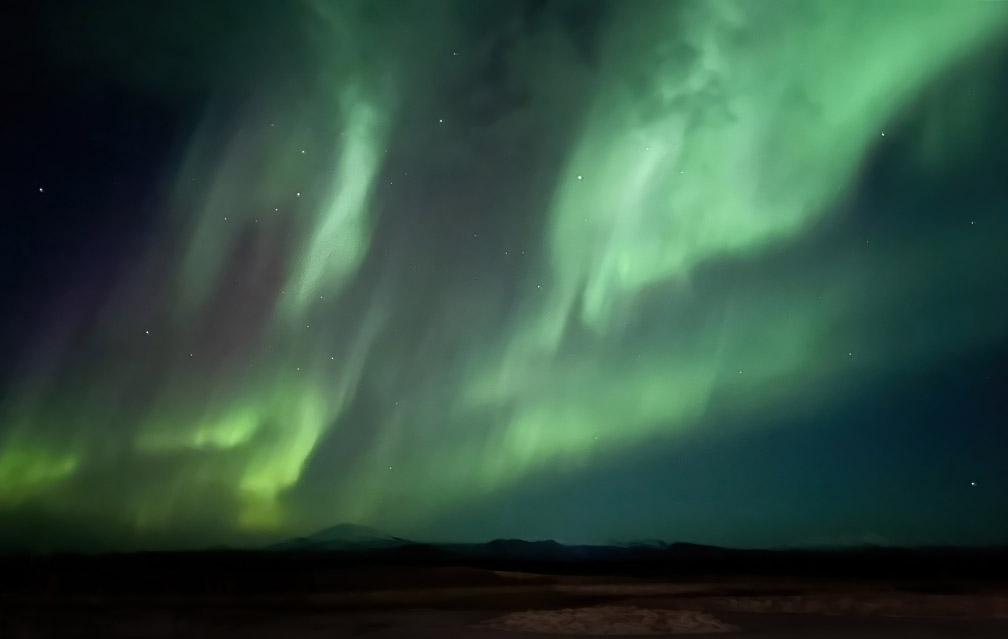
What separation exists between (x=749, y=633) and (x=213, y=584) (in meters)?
3.59

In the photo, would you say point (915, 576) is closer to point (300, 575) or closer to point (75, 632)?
point (300, 575)

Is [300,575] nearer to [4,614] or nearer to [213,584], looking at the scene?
[213,584]

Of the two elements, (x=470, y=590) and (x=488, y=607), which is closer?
(x=488, y=607)

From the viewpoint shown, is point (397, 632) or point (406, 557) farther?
point (406, 557)

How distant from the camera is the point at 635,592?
4500 millimetres

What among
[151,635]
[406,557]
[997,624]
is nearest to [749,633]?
[997,624]

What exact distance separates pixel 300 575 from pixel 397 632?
186cm

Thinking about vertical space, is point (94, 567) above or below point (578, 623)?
above

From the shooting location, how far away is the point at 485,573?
17.0 ft

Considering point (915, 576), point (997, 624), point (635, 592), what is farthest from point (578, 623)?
point (915, 576)

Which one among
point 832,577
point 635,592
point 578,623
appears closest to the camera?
point 578,623

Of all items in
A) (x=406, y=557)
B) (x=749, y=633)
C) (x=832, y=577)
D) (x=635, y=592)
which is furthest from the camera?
(x=406, y=557)

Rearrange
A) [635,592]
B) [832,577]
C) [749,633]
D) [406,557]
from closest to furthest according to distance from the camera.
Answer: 1. [749,633]
2. [635,592]
3. [832,577]
4. [406,557]

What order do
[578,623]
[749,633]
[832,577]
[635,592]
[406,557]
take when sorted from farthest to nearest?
1. [406,557]
2. [832,577]
3. [635,592]
4. [578,623]
5. [749,633]
